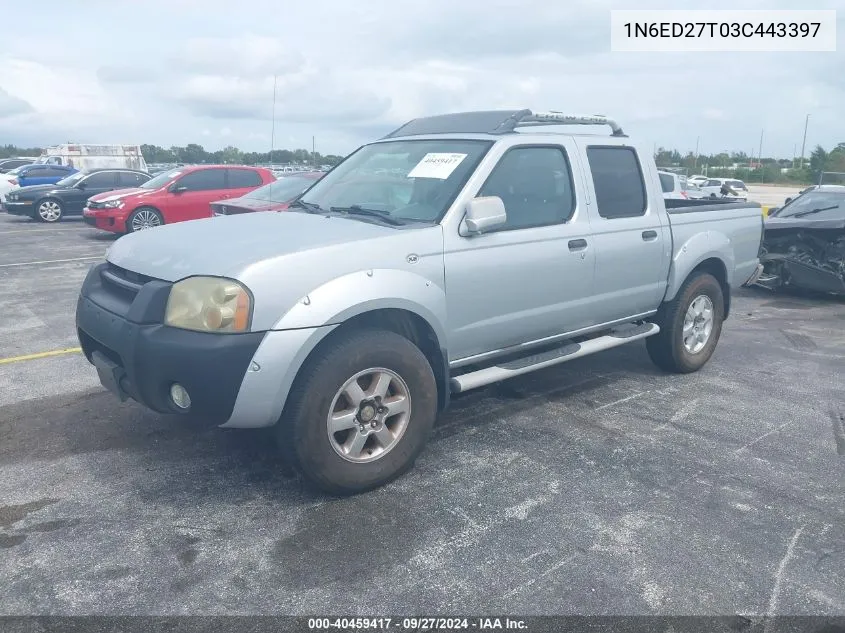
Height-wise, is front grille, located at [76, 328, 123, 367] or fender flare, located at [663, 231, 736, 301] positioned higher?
fender flare, located at [663, 231, 736, 301]

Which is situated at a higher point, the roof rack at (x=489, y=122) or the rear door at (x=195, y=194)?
the roof rack at (x=489, y=122)

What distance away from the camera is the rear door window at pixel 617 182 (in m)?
4.99

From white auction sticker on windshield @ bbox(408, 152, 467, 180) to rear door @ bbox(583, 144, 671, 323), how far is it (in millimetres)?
1059

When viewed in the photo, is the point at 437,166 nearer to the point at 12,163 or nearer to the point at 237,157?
the point at 237,157

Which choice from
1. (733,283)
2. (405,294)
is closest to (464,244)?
(405,294)

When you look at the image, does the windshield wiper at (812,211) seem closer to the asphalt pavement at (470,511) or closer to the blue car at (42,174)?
the asphalt pavement at (470,511)

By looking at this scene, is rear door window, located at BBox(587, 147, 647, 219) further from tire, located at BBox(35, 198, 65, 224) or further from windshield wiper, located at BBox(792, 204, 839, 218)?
tire, located at BBox(35, 198, 65, 224)

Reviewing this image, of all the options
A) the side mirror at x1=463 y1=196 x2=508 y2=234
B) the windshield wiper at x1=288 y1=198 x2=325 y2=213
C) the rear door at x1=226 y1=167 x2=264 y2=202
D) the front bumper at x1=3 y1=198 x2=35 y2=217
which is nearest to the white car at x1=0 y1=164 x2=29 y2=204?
the front bumper at x1=3 y1=198 x2=35 y2=217

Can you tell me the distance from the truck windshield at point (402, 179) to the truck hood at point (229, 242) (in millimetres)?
308

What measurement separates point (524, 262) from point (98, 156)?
30.5 meters

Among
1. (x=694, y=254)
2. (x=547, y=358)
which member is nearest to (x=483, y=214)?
(x=547, y=358)

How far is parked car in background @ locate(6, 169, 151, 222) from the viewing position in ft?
61.5

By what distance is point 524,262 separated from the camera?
4.32 metres

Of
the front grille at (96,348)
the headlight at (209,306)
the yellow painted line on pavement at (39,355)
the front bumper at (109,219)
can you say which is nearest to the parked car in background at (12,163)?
the front bumper at (109,219)
